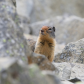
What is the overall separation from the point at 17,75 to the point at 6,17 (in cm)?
175

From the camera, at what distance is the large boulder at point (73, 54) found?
7.62m

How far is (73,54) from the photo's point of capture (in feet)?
25.6

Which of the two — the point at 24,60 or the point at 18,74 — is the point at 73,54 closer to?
the point at 24,60

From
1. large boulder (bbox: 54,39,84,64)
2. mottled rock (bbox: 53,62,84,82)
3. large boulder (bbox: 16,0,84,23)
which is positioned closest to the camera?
mottled rock (bbox: 53,62,84,82)

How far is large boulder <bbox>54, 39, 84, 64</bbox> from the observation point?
25.0 feet

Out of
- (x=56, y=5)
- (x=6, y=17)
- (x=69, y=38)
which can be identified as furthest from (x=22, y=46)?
(x=56, y=5)

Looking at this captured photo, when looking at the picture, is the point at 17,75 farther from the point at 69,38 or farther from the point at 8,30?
the point at 69,38

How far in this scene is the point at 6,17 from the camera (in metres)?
4.07

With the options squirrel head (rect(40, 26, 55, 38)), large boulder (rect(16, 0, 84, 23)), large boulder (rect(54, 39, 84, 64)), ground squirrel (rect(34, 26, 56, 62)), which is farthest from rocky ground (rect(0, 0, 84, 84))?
large boulder (rect(16, 0, 84, 23))

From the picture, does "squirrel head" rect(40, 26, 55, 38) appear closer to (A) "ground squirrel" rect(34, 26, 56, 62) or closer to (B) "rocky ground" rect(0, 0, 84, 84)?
(A) "ground squirrel" rect(34, 26, 56, 62)

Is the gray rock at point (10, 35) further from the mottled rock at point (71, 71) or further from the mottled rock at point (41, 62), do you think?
the mottled rock at point (71, 71)

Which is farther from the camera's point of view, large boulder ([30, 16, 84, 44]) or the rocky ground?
large boulder ([30, 16, 84, 44])

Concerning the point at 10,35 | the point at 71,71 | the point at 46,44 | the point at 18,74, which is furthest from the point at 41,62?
the point at 71,71

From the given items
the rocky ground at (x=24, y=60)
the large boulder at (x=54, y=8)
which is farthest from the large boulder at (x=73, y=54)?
the large boulder at (x=54, y=8)
